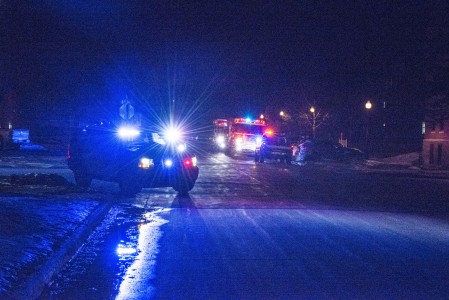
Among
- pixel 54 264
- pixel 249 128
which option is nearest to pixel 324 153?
pixel 249 128

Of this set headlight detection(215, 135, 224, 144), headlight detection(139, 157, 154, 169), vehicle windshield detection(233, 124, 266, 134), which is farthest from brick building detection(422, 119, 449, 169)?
headlight detection(139, 157, 154, 169)

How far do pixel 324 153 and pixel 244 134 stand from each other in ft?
19.2

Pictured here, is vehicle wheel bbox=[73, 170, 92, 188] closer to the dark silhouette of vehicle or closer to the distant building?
the dark silhouette of vehicle

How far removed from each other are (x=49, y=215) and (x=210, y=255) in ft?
14.6

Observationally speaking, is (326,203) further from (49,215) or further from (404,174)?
(404,174)

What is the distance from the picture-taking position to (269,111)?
91125 millimetres

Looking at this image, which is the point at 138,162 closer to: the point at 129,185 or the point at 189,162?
the point at 129,185

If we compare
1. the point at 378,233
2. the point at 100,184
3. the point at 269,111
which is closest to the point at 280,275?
the point at 378,233

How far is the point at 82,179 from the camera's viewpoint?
68.2 feet

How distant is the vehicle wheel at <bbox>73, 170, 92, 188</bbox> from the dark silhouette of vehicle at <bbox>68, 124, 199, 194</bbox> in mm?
291

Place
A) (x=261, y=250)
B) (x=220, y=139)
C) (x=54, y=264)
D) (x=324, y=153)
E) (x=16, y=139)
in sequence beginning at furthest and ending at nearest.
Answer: (x=220, y=139)
(x=16, y=139)
(x=324, y=153)
(x=261, y=250)
(x=54, y=264)

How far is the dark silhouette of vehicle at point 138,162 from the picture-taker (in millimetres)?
18594

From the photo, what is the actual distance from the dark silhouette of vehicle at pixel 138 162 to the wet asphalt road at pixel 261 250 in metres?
0.58

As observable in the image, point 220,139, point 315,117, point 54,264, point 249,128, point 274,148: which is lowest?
point 54,264
